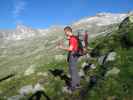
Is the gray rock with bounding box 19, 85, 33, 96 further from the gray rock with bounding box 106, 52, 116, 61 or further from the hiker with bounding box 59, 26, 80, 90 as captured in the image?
the gray rock with bounding box 106, 52, 116, 61

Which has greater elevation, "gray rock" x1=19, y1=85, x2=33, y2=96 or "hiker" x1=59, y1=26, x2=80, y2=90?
"hiker" x1=59, y1=26, x2=80, y2=90

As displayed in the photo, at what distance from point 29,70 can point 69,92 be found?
Result: 7.55 m

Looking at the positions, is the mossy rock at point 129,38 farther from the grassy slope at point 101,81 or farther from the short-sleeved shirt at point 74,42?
the short-sleeved shirt at point 74,42

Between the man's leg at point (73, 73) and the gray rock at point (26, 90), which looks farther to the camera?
the gray rock at point (26, 90)

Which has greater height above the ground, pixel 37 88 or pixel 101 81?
pixel 101 81

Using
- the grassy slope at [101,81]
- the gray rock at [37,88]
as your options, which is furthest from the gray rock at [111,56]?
the gray rock at [37,88]

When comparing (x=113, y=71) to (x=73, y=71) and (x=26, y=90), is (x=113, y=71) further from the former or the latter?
(x=26, y=90)

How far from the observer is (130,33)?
65.6 ft

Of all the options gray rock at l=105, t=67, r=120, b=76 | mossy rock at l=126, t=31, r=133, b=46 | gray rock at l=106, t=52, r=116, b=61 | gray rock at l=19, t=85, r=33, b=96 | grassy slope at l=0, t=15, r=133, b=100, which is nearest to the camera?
grassy slope at l=0, t=15, r=133, b=100

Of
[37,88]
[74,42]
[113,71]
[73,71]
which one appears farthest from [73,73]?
[37,88]

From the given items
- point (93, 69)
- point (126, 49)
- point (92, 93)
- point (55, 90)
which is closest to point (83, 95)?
point (92, 93)

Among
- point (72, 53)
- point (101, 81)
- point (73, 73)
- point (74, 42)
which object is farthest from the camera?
point (73, 73)

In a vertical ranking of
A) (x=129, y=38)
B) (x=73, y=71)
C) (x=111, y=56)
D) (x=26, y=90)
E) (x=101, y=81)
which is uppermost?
(x=129, y=38)

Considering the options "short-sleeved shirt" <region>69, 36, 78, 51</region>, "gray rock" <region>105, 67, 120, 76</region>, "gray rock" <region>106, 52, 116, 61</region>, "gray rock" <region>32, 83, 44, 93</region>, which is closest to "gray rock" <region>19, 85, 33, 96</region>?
"gray rock" <region>32, 83, 44, 93</region>
